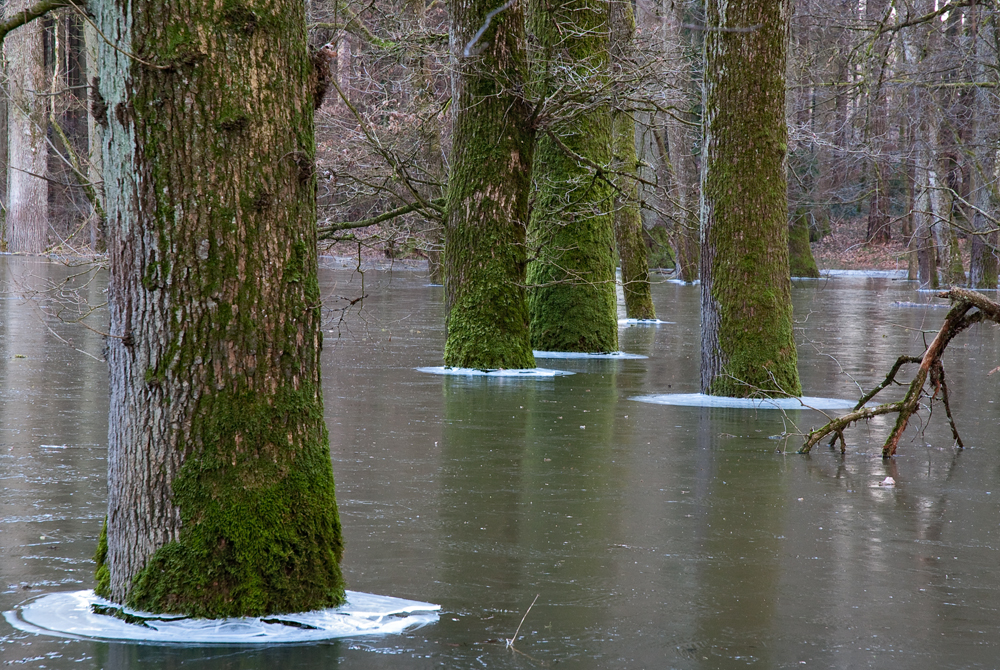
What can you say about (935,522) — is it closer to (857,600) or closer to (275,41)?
(857,600)

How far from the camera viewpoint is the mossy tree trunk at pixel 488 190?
13.3 meters

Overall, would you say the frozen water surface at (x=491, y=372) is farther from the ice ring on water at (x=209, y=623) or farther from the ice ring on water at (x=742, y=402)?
the ice ring on water at (x=209, y=623)

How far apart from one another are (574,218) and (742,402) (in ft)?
17.7

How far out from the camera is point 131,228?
4.27 m

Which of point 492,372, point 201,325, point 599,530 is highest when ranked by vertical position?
point 201,325

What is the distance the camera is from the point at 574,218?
1598 centimetres

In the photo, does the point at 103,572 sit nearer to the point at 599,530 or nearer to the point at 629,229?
the point at 599,530

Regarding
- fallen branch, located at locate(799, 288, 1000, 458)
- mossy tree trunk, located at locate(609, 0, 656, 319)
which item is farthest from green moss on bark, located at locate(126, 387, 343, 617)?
mossy tree trunk, located at locate(609, 0, 656, 319)

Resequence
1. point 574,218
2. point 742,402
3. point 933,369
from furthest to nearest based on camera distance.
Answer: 1. point 574,218
2. point 742,402
3. point 933,369

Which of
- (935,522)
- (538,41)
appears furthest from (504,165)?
(935,522)

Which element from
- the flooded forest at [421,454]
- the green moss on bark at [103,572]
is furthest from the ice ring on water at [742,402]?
the green moss on bark at [103,572]

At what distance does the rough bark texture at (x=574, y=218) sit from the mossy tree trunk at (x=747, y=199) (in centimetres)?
399

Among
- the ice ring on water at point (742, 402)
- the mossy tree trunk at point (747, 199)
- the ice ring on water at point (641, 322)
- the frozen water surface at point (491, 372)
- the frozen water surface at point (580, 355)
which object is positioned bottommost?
the ice ring on water at point (742, 402)

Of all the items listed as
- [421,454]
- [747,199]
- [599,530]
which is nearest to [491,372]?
[747,199]
